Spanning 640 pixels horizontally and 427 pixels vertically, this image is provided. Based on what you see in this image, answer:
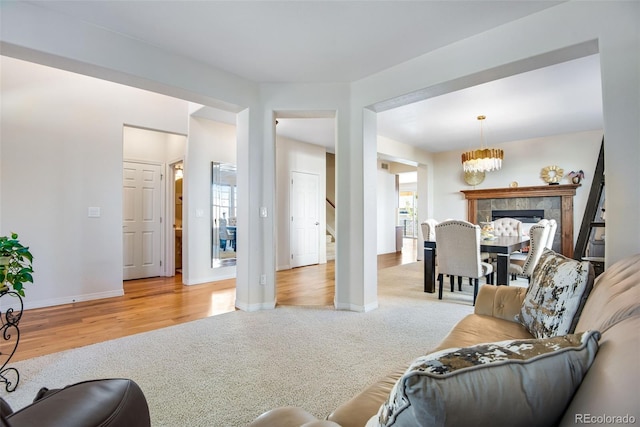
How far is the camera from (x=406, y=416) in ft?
1.79

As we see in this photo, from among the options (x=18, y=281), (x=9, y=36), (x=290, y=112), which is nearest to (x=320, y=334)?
(x=18, y=281)

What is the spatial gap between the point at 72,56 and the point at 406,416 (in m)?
3.09

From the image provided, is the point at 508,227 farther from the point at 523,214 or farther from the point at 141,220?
the point at 141,220

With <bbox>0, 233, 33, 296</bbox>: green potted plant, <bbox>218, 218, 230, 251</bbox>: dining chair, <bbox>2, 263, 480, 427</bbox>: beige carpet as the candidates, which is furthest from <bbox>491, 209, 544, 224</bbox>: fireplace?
<bbox>0, 233, 33, 296</bbox>: green potted plant

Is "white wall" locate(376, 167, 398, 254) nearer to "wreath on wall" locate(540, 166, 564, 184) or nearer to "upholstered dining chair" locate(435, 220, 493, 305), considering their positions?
"wreath on wall" locate(540, 166, 564, 184)

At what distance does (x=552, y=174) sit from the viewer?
5980 mm

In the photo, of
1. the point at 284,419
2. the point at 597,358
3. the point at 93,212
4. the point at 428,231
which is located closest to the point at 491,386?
the point at 597,358

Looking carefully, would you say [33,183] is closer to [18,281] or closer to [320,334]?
[18,281]

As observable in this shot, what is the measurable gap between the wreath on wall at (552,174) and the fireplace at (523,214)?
2.05 ft

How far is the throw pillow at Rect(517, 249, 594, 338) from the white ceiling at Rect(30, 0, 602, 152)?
1873 mm

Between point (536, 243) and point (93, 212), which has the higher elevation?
point (93, 212)

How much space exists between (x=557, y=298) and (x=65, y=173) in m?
4.84

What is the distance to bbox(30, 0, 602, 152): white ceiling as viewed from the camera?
2146mm

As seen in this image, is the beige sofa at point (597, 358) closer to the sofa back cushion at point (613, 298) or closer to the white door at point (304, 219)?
the sofa back cushion at point (613, 298)
